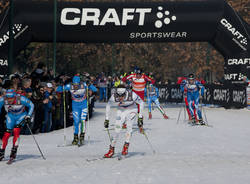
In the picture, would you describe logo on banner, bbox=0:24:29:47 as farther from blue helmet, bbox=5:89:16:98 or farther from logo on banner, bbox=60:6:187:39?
blue helmet, bbox=5:89:16:98

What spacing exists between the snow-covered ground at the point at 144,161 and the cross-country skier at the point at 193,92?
2377mm

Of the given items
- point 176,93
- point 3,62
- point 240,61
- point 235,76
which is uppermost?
point 240,61

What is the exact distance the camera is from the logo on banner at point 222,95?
27875 mm

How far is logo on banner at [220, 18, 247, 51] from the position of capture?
73.5 ft

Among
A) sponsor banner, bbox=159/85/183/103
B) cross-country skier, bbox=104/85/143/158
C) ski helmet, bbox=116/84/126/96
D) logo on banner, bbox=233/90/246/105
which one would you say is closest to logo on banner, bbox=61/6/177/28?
logo on banner, bbox=233/90/246/105

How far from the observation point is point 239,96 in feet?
87.6

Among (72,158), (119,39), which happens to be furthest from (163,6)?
(72,158)

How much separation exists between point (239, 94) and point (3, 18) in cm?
1301

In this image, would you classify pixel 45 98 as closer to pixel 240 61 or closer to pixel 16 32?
pixel 16 32

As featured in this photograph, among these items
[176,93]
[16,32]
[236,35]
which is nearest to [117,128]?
[16,32]

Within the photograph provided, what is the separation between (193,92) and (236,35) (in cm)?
611

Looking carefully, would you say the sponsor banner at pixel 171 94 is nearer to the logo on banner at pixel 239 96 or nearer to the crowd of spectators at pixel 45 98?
the logo on banner at pixel 239 96

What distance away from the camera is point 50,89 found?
15.0 metres

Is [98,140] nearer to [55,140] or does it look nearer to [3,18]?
[55,140]
